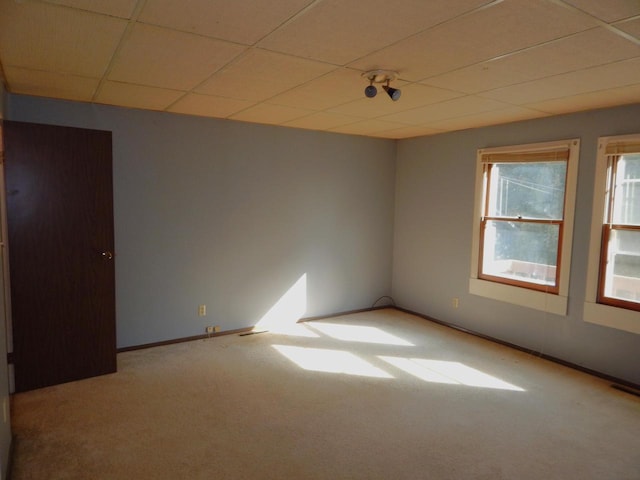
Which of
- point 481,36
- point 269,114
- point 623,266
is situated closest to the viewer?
point 481,36

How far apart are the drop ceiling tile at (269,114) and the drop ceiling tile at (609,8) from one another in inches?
95.7

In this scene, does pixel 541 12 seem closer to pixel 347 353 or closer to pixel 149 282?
pixel 347 353

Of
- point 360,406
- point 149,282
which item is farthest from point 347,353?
point 149,282

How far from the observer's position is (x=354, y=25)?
1.97 metres

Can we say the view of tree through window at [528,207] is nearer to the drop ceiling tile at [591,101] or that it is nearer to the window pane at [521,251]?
the window pane at [521,251]

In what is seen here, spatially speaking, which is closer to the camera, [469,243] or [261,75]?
[261,75]

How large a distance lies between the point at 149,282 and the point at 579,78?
3962mm

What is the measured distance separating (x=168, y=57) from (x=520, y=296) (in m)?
3.87

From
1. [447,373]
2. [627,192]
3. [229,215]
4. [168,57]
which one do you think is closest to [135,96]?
[168,57]

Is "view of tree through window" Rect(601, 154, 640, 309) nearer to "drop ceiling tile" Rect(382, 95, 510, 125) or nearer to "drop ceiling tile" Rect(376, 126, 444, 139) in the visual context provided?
"drop ceiling tile" Rect(382, 95, 510, 125)

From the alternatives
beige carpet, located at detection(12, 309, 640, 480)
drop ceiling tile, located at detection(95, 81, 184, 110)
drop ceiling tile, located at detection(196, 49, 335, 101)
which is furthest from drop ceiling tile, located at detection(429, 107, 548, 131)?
drop ceiling tile, located at detection(95, 81, 184, 110)

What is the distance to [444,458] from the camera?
248 centimetres

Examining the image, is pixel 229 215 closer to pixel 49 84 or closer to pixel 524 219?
pixel 49 84

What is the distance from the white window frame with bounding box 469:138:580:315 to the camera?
151 inches
